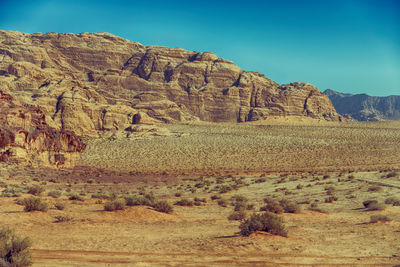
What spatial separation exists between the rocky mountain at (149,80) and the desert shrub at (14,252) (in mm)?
70549

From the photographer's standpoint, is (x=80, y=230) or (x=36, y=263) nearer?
(x=36, y=263)

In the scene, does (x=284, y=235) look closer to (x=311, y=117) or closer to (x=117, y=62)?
(x=311, y=117)

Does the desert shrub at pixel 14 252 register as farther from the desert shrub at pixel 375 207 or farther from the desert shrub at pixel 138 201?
the desert shrub at pixel 375 207

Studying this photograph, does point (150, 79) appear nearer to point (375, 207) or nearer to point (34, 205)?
point (34, 205)

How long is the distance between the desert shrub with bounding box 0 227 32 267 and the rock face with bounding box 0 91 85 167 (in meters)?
26.3

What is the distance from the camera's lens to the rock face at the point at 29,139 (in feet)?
103

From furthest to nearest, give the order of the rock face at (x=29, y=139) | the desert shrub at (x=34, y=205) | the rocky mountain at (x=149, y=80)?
the rocky mountain at (x=149, y=80) → the rock face at (x=29, y=139) → the desert shrub at (x=34, y=205)

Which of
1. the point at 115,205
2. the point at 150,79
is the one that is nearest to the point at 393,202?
the point at 115,205

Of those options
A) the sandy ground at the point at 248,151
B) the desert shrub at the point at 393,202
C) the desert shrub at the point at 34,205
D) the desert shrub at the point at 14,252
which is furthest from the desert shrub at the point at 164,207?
the sandy ground at the point at 248,151

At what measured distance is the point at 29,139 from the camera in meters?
33.1

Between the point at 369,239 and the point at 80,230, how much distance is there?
8777 mm

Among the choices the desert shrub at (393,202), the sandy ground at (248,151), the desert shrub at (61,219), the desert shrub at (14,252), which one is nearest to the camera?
the desert shrub at (14,252)

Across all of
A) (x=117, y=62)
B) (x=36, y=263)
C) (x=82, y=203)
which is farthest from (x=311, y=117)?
(x=36, y=263)

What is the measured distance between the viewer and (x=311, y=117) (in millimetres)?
106375
